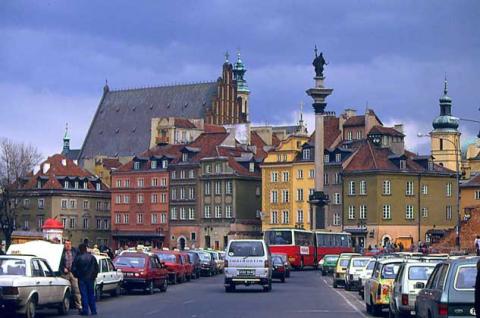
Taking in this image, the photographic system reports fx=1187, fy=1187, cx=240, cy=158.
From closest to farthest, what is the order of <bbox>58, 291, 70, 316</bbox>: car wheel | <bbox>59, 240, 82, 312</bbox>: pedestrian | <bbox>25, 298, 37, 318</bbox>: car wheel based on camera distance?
<bbox>25, 298, 37, 318</bbox>: car wheel → <bbox>58, 291, 70, 316</bbox>: car wheel → <bbox>59, 240, 82, 312</bbox>: pedestrian

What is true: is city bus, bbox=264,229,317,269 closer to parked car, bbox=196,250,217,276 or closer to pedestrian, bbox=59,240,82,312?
parked car, bbox=196,250,217,276

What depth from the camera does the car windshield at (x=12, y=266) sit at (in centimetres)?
2855

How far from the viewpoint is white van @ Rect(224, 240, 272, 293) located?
46906mm

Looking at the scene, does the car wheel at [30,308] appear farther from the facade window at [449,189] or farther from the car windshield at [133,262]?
the facade window at [449,189]

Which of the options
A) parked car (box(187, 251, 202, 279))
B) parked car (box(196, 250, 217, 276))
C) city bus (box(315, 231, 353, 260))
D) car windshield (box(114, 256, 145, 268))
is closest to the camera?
car windshield (box(114, 256, 145, 268))

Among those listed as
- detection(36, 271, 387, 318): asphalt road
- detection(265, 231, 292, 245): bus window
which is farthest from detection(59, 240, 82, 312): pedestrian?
detection(265, 231, 292, 245): bus window

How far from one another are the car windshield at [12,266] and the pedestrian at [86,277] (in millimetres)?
2664

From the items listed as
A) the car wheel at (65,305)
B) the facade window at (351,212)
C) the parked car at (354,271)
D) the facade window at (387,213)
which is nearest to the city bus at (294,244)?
the facade window at (387,213)

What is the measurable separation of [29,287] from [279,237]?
2287 inches

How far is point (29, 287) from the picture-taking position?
Answer: 28062 mm

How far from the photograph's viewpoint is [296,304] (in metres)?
37.9

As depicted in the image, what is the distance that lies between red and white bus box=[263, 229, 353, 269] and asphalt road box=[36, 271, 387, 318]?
116ft

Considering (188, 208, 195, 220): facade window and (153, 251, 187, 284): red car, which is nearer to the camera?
(153, 251, 187, 284): red car

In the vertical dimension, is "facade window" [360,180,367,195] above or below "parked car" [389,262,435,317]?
above
